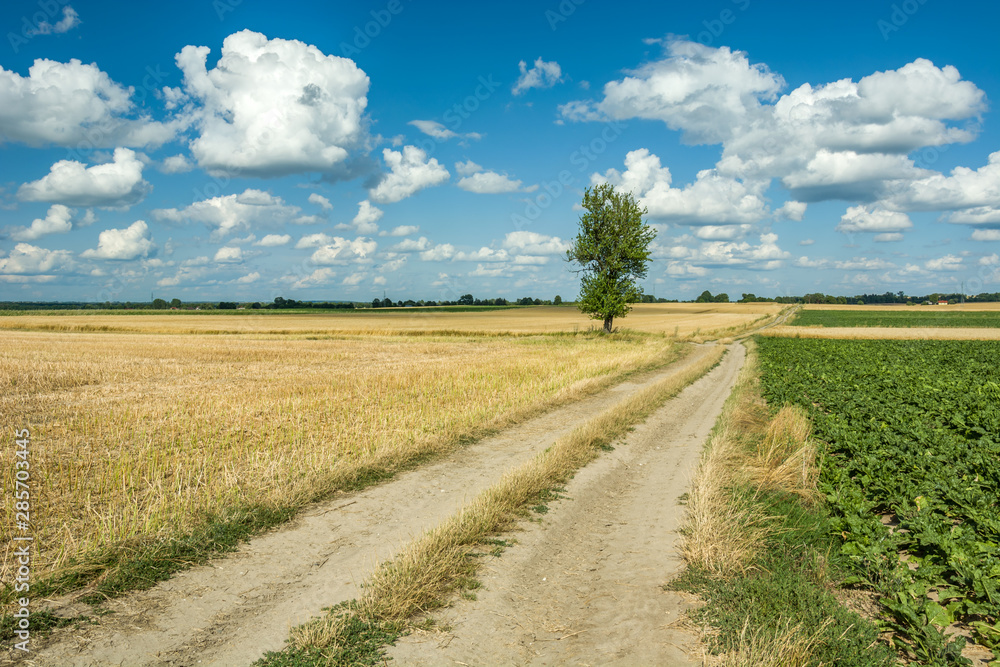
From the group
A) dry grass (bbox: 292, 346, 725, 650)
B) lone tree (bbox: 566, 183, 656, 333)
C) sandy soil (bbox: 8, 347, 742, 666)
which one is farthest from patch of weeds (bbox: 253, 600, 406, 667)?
lone tree (bbox: 566, 183, 656, 333)

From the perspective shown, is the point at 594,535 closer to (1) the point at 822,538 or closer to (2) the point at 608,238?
(1) the point at 822,538

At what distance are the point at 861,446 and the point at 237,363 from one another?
27.7 m

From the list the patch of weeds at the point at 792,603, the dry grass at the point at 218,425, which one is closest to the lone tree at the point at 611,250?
the dry grass at the point at 218,425

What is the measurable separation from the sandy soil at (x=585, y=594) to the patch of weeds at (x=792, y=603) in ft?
1.07

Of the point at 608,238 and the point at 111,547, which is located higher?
the point at 608,238

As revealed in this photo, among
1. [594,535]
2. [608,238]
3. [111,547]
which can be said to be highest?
[608,238]

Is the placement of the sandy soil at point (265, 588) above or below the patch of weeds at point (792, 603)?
below

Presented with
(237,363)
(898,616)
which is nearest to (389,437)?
(898,616)

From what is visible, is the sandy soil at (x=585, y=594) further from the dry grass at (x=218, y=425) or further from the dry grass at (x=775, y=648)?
the dry grass at (x=218, y=425)

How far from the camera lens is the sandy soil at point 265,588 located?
14.8 ft

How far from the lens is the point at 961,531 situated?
5.98m

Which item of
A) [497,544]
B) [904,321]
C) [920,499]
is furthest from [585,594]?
[904,321]

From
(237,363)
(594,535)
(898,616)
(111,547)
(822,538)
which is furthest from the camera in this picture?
(237,363)

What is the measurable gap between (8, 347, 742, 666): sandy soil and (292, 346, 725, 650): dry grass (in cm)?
38
